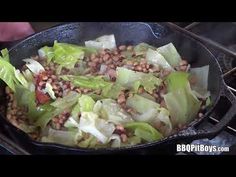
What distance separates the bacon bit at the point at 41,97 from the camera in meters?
1.27

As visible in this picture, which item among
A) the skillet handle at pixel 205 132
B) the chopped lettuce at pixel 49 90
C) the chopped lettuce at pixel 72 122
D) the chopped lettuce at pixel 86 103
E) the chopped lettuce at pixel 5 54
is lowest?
the skillet handle at pixel 205 132

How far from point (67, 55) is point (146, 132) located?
0.32 meters

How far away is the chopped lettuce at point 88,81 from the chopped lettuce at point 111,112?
0.05 m

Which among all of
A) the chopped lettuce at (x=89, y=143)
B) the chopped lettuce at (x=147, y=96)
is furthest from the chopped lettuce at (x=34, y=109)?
the chopped lettuce at (x=147, y=96)

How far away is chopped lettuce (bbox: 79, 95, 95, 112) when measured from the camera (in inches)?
48.4

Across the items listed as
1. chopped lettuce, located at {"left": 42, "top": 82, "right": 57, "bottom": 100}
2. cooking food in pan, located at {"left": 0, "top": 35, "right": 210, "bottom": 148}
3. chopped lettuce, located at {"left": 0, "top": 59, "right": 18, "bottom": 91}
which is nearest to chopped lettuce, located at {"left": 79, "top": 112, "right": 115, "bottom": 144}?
cooking food in pan, located at {"left": 0, "top": 35, "right": 210, "bottom": 148}

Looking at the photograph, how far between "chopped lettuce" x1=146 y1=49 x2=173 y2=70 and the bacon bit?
0.29m

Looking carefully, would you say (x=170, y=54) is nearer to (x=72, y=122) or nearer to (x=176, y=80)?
(x=176, y=80)

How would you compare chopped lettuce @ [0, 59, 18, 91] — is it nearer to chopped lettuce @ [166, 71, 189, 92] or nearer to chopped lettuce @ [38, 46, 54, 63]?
chopped lettuce @ [38, 46, 54, 63]

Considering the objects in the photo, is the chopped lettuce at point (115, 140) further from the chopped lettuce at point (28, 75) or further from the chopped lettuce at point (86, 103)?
the chopped lettuce at point (28, 75)

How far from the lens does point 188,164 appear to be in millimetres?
1291

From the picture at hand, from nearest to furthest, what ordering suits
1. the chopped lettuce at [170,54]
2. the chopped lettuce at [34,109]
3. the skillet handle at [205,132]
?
1. the skillet handle at [205,132]
2. the chopped lettuce at [34,109]
3. the chopped lettuce at [170,54]

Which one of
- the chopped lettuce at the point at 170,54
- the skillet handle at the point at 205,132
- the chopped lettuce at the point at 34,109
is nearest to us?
the skillet handle at the point at 205,132

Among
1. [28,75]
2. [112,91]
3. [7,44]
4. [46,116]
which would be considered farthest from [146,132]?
[7,44]
